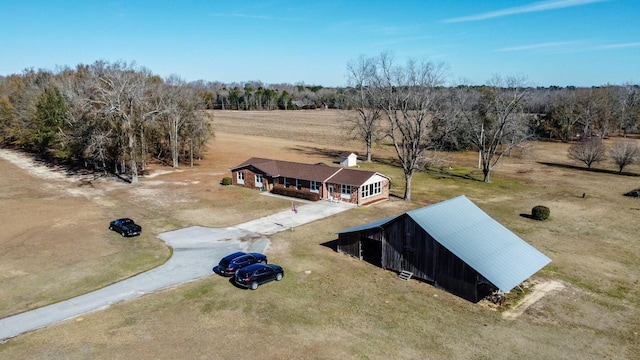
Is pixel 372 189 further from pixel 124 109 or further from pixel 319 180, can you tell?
pixel 124 109

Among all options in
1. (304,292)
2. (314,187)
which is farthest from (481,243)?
(314,187)

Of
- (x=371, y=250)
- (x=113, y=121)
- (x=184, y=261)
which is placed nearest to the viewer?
(x=184, y=261)

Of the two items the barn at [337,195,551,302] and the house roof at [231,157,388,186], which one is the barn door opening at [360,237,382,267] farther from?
the house roof at [231,157,388,186]

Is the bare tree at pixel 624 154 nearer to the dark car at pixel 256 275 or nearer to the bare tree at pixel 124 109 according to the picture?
the dark car at pixel 256 275

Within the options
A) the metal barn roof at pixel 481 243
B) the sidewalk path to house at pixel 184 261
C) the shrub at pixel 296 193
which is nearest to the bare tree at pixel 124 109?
the shrub at pixel 296 193

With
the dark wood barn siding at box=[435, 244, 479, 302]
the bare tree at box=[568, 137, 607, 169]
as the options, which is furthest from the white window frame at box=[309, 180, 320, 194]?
the bare tree at box=[568, 137, 607, 169]
